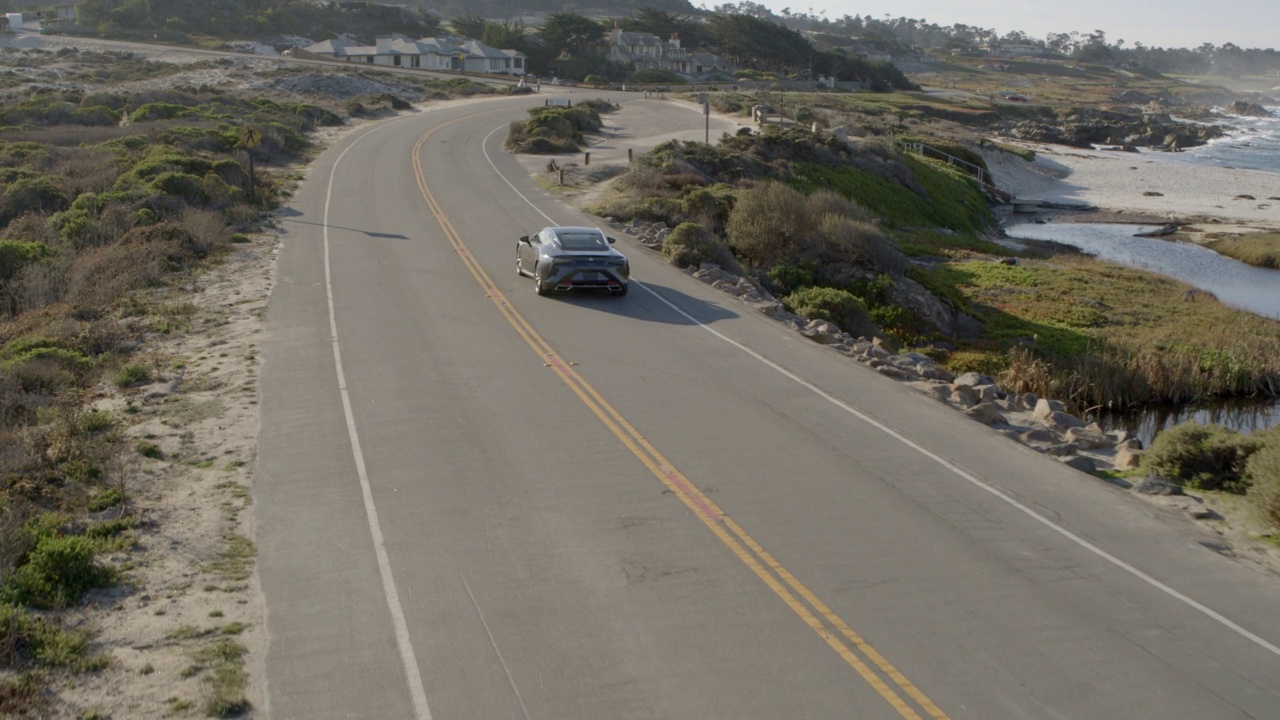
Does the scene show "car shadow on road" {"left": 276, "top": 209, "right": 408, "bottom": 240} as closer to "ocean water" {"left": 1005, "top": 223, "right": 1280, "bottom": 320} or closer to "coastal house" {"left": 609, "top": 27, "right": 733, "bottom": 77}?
"ocean water" {"left": 1005, "top": 223, "right": 1280, "bottom": 320}

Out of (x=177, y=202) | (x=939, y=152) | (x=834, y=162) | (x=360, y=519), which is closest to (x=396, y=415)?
(x=360, y=519)

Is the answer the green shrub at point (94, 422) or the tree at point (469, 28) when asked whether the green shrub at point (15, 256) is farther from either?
the tree at point (469, 28)

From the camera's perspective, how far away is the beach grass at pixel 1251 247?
42.9m

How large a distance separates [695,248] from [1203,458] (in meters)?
15.4

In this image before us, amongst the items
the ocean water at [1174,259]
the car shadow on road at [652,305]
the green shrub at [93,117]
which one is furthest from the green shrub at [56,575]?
the green shrub at [93,117]

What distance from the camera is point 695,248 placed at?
27297 mm

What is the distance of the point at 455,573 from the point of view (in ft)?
32.8

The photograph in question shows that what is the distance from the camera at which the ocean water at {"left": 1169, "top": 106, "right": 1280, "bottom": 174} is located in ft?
282

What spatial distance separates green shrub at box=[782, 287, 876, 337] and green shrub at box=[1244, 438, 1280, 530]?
12.2 metres

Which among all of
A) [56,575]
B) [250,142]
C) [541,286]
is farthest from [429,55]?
[56,575]

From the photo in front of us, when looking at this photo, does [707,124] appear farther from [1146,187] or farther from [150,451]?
[150,451]

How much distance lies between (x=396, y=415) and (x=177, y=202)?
18446 millimetres

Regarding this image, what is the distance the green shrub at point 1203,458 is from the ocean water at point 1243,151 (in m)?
77.6

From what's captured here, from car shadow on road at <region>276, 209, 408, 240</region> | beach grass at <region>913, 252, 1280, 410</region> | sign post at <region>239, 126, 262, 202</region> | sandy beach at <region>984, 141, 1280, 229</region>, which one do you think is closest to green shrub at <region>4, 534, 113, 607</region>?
beach grass at <region>913, 252, 1280, 410</region>
